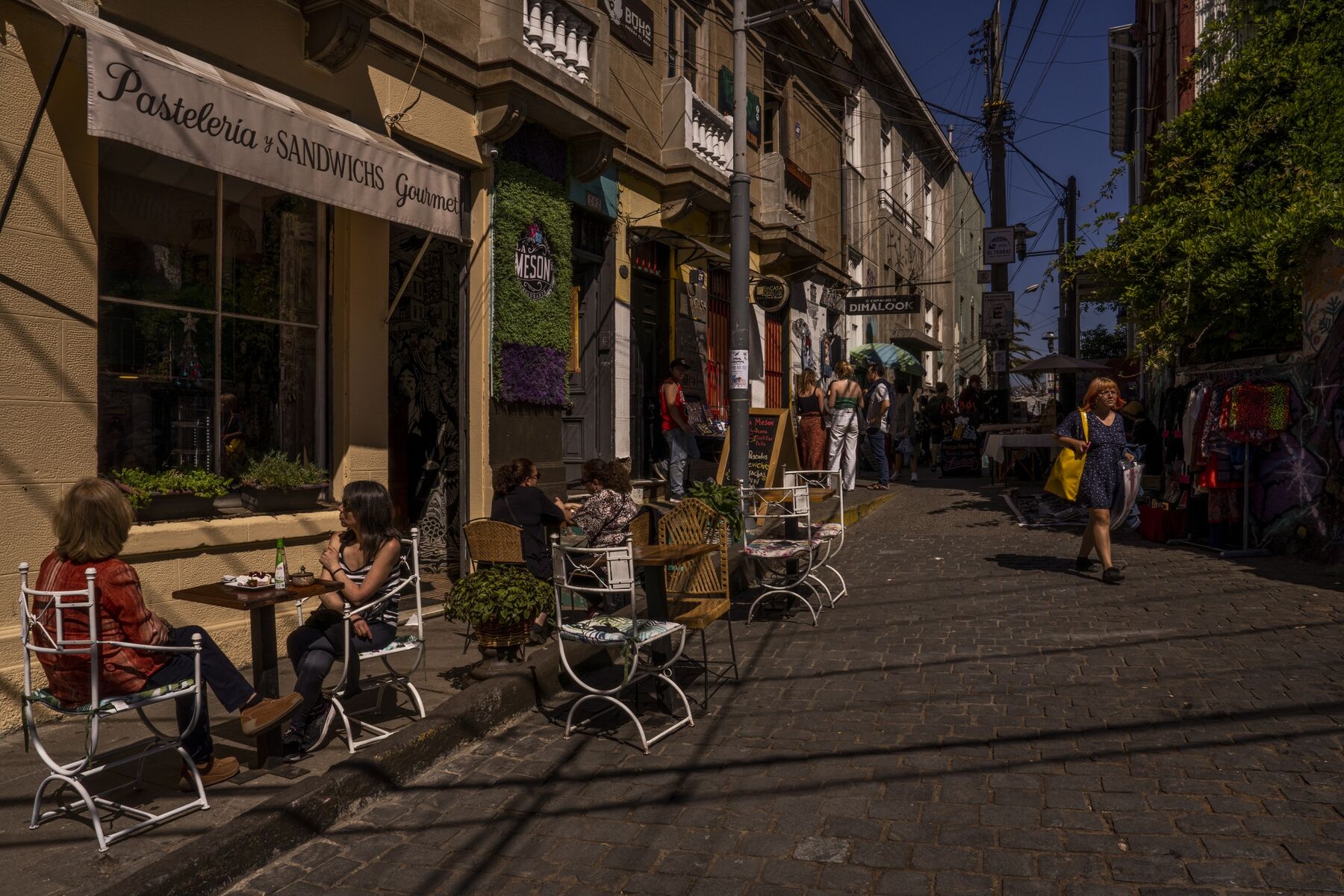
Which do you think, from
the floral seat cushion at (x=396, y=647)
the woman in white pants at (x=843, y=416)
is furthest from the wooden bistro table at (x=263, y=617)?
the woman in white pants at (x=843, y=416)

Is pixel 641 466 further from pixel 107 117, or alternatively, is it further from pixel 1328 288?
pixel 107 117

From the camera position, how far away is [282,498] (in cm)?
719

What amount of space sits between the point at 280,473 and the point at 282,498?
7.2 inches

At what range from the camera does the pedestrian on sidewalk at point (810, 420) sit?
14547 millimetres

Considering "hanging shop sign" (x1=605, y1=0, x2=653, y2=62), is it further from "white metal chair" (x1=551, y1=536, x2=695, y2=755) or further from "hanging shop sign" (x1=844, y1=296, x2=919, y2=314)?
"white metal chair" (x1=551, y1=536, x2=695, y2=755)

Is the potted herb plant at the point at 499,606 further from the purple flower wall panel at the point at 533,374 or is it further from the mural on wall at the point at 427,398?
the purple flower wall panel at the point at 533,374

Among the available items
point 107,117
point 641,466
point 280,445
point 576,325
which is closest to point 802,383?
point 641,466

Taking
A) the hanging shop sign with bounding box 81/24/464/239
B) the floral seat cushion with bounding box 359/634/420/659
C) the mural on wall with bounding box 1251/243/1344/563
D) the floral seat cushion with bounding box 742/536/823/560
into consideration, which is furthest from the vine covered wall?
the mural on wall with bounding box 1251/243/1344/563

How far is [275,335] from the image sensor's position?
7.41 meters

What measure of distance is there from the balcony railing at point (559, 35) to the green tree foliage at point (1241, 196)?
6.58 m

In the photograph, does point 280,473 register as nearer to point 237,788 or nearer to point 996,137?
point 237,788

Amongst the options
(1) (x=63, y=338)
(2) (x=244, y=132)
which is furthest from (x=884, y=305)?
(1) (x=63, y=338)

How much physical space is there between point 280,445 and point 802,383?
8.76 m

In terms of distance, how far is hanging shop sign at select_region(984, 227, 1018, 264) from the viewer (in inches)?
930
